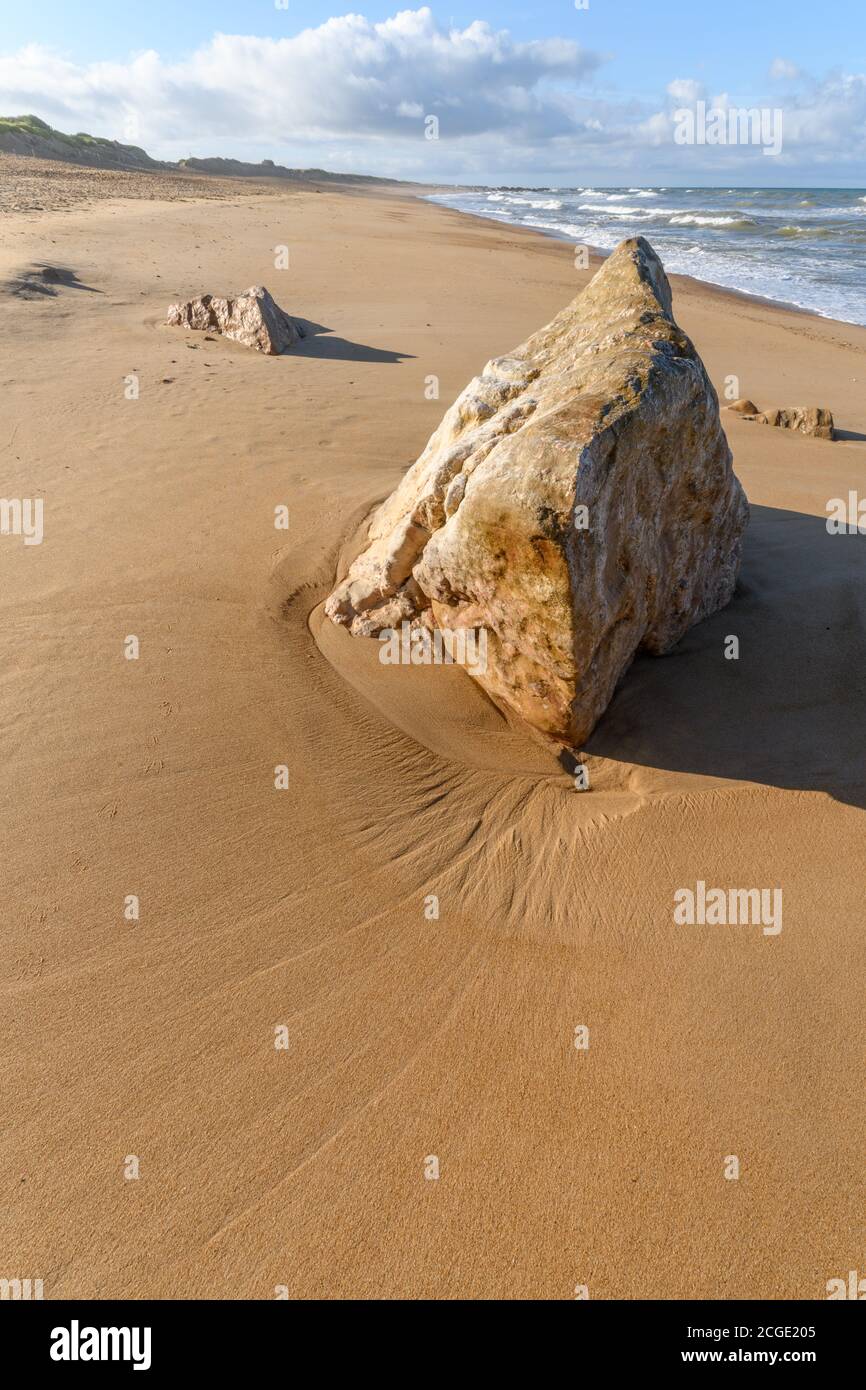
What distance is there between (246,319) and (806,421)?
7036 mm

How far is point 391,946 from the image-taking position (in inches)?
120

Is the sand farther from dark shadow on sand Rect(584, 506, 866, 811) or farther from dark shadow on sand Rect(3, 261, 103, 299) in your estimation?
dark shadow on sand Rect(3, 261, 103, 299)

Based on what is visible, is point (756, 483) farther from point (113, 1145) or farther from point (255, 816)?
point (113, 1145)

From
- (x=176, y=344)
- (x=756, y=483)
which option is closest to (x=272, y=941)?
(x=756, y=483)

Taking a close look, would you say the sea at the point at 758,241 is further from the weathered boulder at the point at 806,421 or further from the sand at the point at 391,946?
the sand at the point at 391,946

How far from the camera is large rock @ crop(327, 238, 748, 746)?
3.26 m

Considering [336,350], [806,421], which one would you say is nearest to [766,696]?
[806,421]

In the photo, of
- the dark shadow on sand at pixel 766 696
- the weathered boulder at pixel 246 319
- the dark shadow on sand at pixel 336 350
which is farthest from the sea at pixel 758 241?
the dark shadow on sand at pixel 766 696

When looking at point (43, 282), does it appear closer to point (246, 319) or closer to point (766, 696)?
point (246, 319)

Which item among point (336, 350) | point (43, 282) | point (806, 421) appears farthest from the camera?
point (43, 282)

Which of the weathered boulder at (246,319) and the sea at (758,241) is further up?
the sea at (758,241)

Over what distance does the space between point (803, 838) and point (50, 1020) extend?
312 centimetres

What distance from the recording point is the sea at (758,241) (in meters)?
19.5

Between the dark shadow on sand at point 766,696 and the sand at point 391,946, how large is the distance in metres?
0.02
